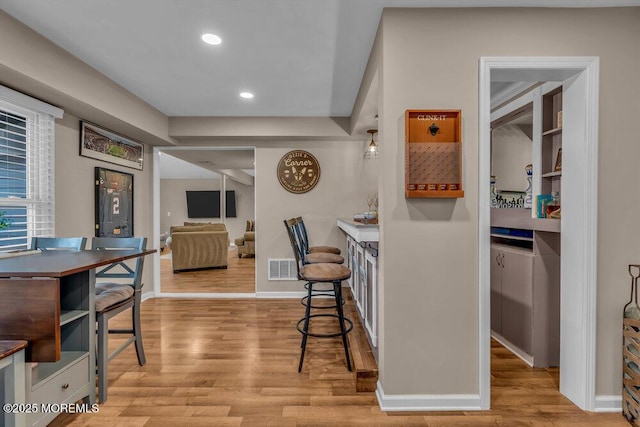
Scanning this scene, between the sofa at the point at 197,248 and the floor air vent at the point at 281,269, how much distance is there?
2284mm

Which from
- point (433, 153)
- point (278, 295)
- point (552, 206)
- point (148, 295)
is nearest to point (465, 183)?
point (433, 153)

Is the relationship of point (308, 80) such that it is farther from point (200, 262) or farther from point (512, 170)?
point (200, 262)

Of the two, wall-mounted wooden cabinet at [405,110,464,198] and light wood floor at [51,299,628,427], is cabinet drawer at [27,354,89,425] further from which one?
wall-mounted wooden cabinet at [405,110,464,198]

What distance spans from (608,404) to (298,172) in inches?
140

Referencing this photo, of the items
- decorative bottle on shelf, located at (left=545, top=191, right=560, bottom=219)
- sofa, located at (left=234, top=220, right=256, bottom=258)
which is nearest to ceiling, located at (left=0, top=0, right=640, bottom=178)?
decorative bottle on shelf, located at (left=545, top=191, right=560, bottom=219)

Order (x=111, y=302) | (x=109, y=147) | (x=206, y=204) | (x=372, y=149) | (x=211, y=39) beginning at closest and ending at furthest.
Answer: (x=111, y=302) < (x=211, y=39) < (x=109, y=147) < (x=372, y=149) < (x=206, y=204)

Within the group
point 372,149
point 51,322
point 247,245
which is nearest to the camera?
point 51,322

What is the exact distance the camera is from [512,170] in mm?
3227

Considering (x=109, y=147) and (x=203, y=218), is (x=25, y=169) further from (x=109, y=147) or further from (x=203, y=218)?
(x=203, y=218)

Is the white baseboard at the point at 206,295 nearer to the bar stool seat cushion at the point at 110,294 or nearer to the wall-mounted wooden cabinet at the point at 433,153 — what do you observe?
the bar stool seat cushion at the point at 110,294

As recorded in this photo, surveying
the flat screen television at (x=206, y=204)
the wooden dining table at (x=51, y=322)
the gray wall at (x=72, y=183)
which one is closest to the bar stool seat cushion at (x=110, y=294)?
the wooden dining table at (x=51, y=322)

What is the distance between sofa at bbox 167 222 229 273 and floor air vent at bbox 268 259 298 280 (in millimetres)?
2284

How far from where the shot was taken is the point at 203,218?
10.9 metres

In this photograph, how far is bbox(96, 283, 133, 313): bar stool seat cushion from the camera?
1922 millimetres
